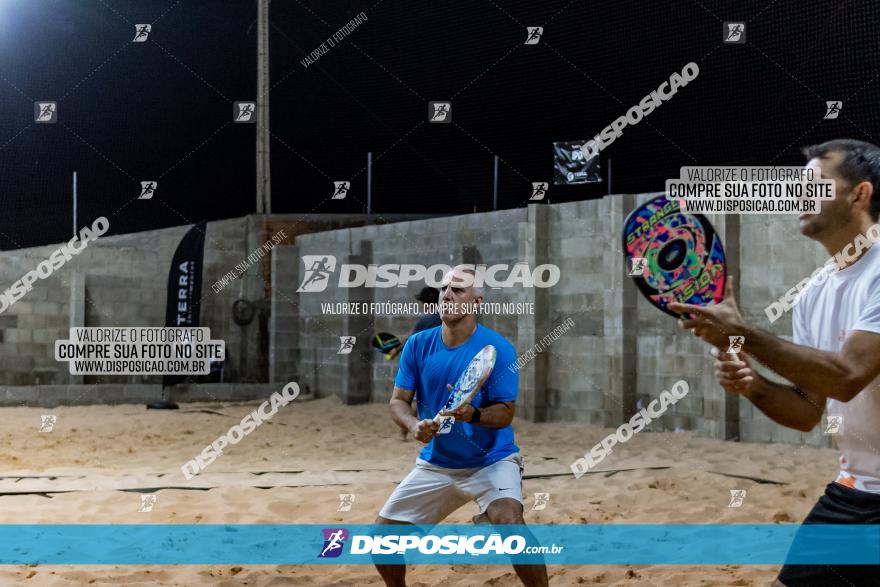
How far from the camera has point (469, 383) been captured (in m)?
4.33

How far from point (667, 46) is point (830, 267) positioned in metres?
12.5

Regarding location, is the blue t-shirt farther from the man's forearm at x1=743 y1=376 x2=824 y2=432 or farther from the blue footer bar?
the man's forearm at x1=743 y1=376 x2=824 y2=432

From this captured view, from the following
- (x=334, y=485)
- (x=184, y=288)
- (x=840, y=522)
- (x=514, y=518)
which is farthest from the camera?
(x=184, y=288)

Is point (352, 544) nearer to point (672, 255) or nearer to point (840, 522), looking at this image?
point (840, 522)

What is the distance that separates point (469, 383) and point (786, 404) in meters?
1.67

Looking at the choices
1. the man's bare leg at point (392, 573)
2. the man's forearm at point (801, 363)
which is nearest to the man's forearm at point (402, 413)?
the man's bare leg at point (392, 573)

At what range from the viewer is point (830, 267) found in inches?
119

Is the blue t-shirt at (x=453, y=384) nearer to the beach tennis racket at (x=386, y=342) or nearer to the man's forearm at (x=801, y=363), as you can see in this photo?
the man's forearm at (x=801, y=363)

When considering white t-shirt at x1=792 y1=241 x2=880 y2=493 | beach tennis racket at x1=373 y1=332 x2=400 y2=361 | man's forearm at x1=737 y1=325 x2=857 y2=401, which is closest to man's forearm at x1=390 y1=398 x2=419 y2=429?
white t-shirt at x1=792 y1=241 x2=880 y2=493

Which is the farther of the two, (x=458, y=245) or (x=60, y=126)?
(x=60, y=126)

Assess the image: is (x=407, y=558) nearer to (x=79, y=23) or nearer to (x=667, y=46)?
(x=667, y=46)

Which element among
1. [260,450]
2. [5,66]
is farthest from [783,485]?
[5,66]

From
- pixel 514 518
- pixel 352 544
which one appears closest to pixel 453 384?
pixel 514 518

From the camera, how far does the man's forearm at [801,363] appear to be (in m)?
2.49
